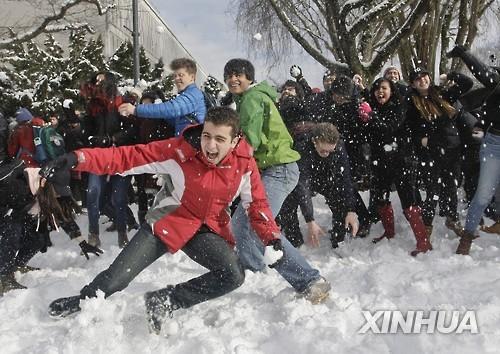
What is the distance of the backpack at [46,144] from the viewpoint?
5965mm

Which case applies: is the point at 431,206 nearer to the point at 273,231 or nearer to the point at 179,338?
the point at 273,231

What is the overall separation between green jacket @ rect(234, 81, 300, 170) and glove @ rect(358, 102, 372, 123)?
150cm

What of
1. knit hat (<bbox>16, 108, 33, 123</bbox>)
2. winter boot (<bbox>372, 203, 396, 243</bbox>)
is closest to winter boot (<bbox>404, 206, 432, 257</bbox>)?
winter boot (<bbox>372, 203, 396, 243</bbox>)

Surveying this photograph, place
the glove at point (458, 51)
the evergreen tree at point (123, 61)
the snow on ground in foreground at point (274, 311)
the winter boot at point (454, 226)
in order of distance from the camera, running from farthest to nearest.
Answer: the evergreen tree at point (123, 61) → the winter boot at point (454, 226) → the glove at point (458, 51) → the snow on ground in foreground at point (274, 311)

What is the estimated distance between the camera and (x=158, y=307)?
316cm

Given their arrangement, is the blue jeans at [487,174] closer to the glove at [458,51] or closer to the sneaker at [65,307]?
the glove at [458,51]

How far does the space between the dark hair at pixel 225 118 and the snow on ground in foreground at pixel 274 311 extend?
131 cm

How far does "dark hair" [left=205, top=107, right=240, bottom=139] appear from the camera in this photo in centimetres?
A: 302

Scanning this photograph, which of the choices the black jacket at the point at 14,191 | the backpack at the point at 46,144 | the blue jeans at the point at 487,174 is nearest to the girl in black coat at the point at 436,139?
the blue jeans at the point at 487,174

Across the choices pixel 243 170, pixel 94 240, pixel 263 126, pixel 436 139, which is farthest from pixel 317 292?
pixel 94 240

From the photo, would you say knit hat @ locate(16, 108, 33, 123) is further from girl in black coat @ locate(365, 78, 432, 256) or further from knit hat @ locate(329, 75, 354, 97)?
girl in black coat @ locate(365, 78, 432, 256)

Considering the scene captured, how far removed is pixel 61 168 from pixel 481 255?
3.81 meters

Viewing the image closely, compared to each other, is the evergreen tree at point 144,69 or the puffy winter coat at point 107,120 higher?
the puffy winter coat at point 107,120

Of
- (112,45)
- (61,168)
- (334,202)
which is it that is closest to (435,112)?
(334,202)
